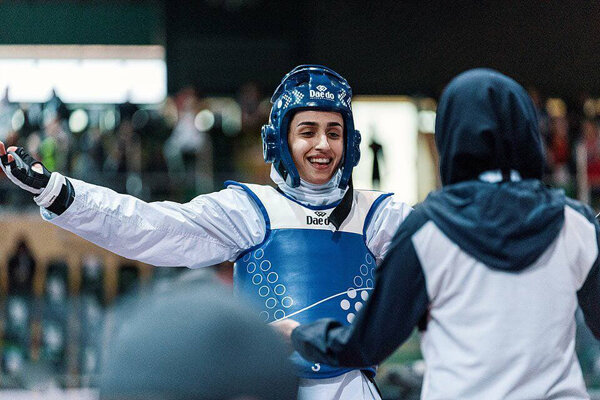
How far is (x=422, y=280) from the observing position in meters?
2.23

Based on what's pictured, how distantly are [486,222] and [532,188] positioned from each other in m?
0.18

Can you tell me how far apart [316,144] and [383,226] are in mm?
417

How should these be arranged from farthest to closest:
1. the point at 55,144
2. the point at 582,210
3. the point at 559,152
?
1. the point at 559,152
2. the point at 55,144
3. the point at 582,210

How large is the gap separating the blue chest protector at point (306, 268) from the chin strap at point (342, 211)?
0.05 ft

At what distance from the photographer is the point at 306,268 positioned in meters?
3.38

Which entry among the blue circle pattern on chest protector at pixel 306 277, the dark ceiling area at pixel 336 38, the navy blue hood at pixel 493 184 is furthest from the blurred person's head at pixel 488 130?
the dark ceiling area at pixel 336 38

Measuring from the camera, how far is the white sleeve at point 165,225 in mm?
3371

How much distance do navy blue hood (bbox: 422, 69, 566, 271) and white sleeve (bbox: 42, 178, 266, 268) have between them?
4.36ft

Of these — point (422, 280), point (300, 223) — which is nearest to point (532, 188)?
point (422, 280)

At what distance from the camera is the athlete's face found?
3648 mm

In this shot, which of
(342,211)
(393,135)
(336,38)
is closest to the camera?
(342,211)

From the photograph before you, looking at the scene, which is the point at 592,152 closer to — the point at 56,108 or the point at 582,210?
the point at 56,108

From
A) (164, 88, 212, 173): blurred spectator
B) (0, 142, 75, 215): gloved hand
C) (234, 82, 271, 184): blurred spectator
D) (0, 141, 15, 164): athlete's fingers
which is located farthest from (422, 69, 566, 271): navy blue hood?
(164, 88, 212, 173): blurred spectator

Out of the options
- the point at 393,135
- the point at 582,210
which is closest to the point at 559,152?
the point at 393,135
